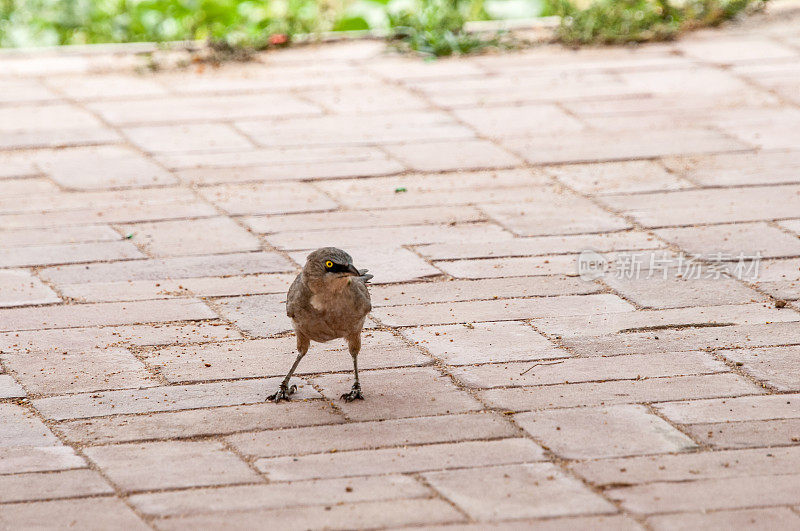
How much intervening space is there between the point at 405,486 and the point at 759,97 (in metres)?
5.36

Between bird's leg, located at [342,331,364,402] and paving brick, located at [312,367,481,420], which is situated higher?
bird's leg, located at [342,331,364,402]

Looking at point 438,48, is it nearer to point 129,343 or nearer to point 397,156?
point 397,156

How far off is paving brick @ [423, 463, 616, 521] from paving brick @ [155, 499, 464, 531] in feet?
0.29

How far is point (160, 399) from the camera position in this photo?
4.22 m

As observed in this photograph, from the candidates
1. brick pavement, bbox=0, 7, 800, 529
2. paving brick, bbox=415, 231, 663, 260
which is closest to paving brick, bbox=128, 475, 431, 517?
brick pavement, bbox=0, 7, 800, 529

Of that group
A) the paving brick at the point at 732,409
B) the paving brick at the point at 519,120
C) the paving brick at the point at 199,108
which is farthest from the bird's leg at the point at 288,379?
the paving brick at the point at 199,108

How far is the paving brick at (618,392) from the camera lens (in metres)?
4.16

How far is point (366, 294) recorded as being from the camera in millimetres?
4164

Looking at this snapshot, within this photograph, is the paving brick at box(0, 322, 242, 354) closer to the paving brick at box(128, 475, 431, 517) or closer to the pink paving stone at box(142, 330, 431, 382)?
the pink paving stone at box(142, 330, 431, 382)

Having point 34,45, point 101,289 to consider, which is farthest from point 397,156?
Answer: point 34,45

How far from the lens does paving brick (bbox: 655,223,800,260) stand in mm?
5641

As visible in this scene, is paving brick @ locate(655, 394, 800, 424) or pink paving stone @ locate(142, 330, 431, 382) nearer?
paving brick @ locate(655, 394, 800, 424)

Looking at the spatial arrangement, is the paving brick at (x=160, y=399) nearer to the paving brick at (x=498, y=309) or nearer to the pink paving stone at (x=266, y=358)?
the pink paving stone at (x=266, y=358)

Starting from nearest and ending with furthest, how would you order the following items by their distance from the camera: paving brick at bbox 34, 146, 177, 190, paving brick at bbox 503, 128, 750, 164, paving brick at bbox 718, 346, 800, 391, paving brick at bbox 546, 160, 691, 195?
1. paving brick at bbox 718, 346, 800, 391
2. paving brick at bbox 546, 160, 691, 195
3. paving brick at bbox 34, 146, 177, 190
4. paving brick at bbox 503, 128, 750, 164
